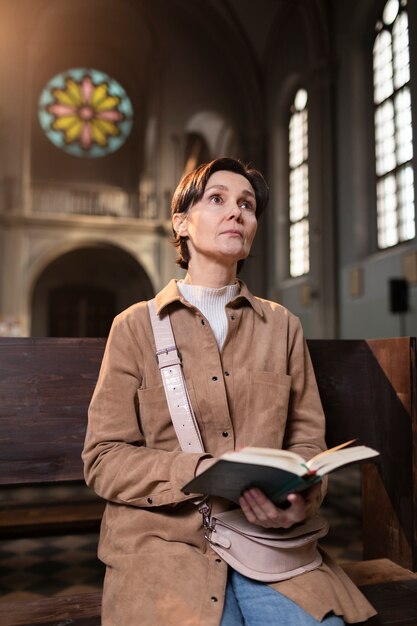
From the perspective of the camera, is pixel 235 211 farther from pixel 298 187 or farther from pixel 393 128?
pixel 298 187

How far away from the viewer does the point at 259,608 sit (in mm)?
1571

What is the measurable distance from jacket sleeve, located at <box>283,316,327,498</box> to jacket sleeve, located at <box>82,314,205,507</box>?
1.36 feet

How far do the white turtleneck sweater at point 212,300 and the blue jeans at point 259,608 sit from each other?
741mm

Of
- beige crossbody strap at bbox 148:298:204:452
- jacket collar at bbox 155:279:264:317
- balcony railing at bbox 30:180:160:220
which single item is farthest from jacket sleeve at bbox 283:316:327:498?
balcony railing at bbox 30:180:160:220

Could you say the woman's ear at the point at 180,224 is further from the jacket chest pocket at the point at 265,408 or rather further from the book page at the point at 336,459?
the book page at the point at 336,459

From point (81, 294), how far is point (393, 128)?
1275 centimetres

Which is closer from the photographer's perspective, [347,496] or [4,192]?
[347,496]

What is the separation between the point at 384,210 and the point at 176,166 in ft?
27.3

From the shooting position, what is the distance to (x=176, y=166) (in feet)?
57.7

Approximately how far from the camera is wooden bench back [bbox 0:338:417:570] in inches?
84.7

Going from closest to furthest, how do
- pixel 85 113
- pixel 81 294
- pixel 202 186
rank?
pixel 202 186 → pixel 85 113 → pixel 81 294

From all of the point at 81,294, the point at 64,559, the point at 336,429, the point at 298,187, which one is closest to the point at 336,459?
the point at 336,429

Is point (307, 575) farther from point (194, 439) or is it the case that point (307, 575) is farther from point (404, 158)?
point (404, 158)

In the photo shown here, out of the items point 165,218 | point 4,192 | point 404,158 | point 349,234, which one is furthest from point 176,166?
point 404,158
